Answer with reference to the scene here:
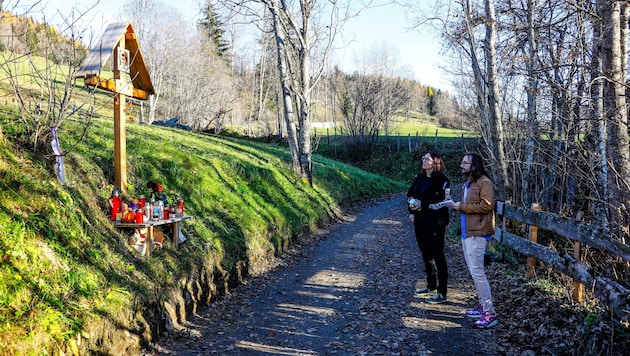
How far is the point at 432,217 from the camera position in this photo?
21.8 ft

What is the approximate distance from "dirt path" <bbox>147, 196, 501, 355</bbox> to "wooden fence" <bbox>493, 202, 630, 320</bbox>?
117 cm

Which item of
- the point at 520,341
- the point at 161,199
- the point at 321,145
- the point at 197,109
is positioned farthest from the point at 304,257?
the point at 321,145

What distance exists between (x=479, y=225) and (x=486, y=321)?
1.20 m

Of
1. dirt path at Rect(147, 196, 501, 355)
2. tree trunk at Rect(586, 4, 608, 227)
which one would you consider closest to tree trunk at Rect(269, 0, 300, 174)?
dirt path at Rect(147, 196, 501, 355)

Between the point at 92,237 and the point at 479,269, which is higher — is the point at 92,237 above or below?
above

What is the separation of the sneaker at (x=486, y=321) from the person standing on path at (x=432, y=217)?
106 centimetres

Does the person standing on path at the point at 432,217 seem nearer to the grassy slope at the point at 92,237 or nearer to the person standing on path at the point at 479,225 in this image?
the person standing on path at the point at 479,225

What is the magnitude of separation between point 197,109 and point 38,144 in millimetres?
29531

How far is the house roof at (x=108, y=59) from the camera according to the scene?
19.3 ft

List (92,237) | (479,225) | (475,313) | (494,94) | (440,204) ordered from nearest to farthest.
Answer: (92,237), (479,225), (475,313), (440,204), (494,94)

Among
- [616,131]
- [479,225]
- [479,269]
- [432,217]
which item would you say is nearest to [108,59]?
[432,217]

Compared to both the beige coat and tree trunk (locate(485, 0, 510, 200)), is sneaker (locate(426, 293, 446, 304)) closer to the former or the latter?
the beige coat

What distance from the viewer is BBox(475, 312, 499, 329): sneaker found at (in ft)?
18.0

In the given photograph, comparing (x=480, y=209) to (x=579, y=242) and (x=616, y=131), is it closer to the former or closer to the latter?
(x=579, y=242)
